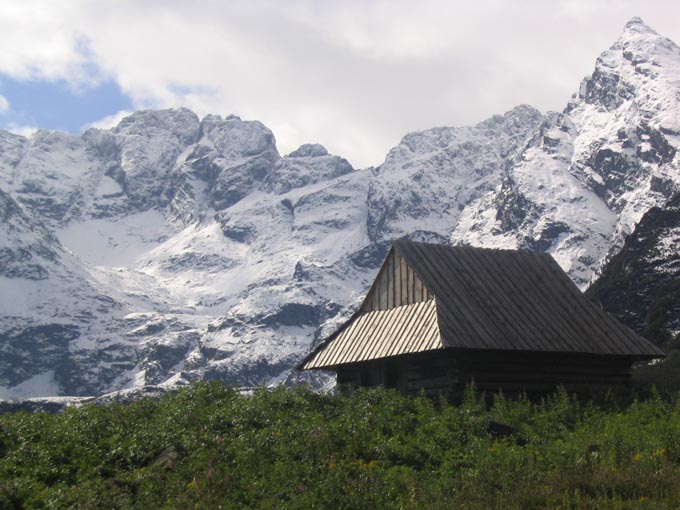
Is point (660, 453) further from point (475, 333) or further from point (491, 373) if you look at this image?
point (491, 373)

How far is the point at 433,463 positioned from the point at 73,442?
7.60 meters

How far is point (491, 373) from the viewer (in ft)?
113

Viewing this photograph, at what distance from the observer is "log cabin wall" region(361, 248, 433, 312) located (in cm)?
3578

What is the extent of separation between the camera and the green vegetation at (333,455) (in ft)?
66.1

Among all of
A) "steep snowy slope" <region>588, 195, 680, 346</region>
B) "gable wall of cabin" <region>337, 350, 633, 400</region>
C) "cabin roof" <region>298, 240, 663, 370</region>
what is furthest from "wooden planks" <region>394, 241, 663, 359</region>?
"steep snowy slope" <region>588, 195, 680, 346</region>

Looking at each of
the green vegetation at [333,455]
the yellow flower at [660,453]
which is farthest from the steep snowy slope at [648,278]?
the yellow flower at [660,453]

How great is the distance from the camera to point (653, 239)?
473ft

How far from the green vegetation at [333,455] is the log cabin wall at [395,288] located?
6.85 m

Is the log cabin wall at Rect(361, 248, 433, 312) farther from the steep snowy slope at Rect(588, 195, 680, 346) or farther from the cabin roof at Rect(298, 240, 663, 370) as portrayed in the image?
the steep snowy slope at Rect(588, 195, 680, 346)

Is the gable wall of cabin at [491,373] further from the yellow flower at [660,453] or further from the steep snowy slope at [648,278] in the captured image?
the steep snowy slope at [648,278]

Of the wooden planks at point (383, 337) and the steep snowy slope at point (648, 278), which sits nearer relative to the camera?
the wooden planks at point (383, 337)

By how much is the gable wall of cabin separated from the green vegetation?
4.43 m

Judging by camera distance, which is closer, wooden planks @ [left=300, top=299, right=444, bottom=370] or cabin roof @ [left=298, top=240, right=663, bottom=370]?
wooden planks @ [left=300, top=299, right=444, bottom=370]

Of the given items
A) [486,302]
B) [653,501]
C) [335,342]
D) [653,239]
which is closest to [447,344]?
[486,302]
